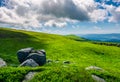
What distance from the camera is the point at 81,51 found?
76.7 meters

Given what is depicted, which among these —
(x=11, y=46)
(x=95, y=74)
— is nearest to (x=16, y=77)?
(x=95, y=74)

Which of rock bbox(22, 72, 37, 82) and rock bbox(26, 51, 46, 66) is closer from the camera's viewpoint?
rock bbox(22, 72, 37, 82)

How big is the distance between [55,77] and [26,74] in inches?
116

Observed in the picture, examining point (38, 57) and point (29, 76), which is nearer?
point (29, 76)

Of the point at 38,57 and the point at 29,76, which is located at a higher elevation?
the point at 29,76

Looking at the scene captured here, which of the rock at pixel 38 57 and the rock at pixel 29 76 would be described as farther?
the rock at pixel 38 57

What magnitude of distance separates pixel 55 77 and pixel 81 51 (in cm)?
5747

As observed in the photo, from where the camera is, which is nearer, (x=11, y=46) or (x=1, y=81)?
(x=1, y=81)

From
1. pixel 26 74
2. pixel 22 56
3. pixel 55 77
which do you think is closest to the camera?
pixel 55 77

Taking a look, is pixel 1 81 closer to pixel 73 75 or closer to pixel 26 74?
pixel 26 74

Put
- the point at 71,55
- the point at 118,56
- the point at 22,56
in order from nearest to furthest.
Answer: the point at 22,56
the point at 71,55
the point at 118,56

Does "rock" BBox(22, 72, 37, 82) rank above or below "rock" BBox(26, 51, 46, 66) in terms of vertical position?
above

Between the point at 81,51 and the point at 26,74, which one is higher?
the point at 26,74

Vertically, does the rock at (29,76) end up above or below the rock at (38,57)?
above
